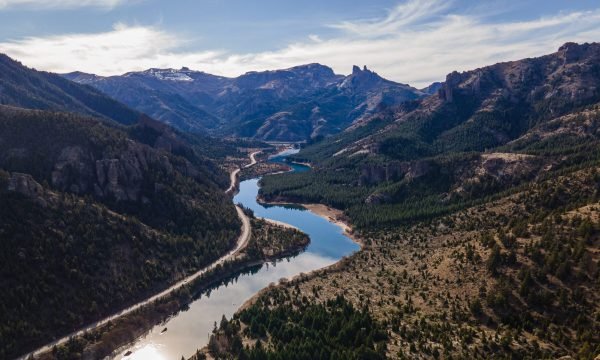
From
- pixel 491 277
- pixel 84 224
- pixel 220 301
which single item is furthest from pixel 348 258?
pixel 84 224

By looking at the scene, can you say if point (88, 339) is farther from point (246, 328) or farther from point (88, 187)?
point (88, 187)

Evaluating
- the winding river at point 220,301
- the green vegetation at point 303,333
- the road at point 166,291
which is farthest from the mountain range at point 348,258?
the winding river at point 220,301

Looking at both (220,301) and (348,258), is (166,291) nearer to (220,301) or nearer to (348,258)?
(220,301)

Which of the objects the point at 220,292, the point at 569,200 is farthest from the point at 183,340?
the point at 569,200

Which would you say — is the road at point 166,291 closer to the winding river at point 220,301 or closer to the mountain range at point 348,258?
the mountain range at point 348,258

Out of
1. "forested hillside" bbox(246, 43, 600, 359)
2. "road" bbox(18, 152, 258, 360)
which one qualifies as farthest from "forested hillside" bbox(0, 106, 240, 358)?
"forested hillside" bbox(246, 43, 600, 359)

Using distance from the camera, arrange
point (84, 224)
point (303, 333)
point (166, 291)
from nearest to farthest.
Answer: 1. point (303, 333)
2. point (166, 291)
3. point (84, 224)
